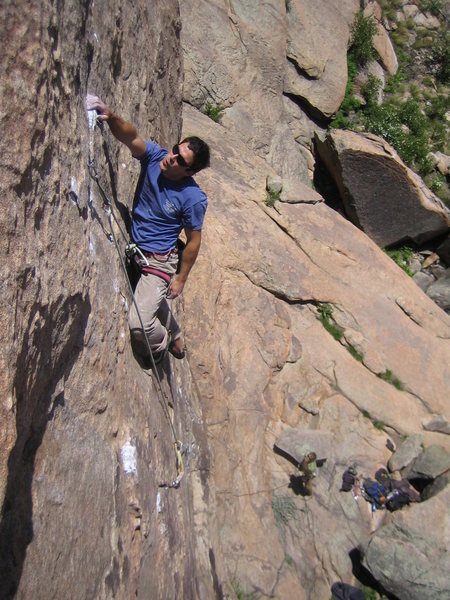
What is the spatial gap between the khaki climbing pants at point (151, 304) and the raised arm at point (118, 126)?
0.76 metres

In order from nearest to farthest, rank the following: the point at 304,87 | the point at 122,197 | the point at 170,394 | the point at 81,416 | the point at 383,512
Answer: the point at 81,416 < the point at 122,197 < the point at 170,394 < the point at 383,512 < the point at 304,87

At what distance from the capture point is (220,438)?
5.37 meters

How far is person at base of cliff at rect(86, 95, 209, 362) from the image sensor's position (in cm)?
356

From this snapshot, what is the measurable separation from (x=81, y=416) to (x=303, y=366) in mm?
4251

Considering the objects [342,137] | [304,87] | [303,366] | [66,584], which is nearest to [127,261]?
[66,584]

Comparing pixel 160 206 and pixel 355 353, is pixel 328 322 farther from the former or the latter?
pixel 160 206

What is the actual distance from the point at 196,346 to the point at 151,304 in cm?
184

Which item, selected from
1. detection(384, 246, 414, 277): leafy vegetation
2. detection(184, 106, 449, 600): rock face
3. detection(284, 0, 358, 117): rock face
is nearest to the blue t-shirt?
detection(184, 106, 449, 600): rock face

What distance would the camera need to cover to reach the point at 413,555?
567cm

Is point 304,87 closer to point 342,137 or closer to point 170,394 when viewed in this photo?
point 342,137

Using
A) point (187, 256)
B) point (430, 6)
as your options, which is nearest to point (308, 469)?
point (187, 256)

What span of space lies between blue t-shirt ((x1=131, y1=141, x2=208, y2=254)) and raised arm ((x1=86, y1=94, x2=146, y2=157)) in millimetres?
143

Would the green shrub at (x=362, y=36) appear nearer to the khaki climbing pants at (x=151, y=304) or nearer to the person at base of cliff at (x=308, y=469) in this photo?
the person at base of cliff at (x=308, y=469)

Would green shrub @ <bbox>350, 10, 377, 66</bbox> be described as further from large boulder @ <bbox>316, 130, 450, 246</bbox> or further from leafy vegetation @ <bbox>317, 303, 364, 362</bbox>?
leafy vegetation @ <bbox>317, 303, 364, 362</bbox>
